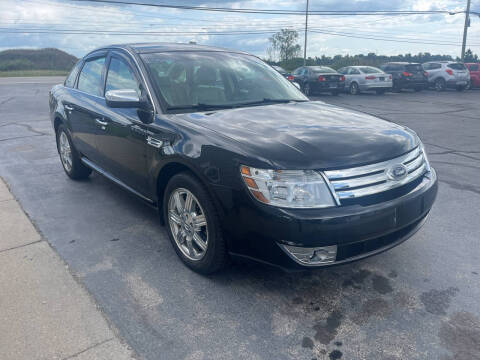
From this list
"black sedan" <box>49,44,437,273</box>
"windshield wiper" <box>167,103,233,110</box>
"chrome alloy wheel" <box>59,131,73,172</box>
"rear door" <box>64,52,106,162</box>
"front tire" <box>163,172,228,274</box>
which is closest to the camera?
"black sedan" <box>49,44,437,273</box>

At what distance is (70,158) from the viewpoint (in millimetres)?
5711

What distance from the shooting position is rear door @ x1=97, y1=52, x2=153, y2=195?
146 inches

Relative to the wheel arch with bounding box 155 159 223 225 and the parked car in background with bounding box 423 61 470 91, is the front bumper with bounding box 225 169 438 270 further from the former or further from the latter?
the parked car in background with bounding box 423 61 470 91

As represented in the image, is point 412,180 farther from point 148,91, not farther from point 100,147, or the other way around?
point 100,147

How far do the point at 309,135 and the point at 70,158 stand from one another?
3872 millimetres

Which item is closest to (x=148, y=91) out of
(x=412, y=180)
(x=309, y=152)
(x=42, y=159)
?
(x=309, y=152)

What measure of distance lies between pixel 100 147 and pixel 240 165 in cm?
235

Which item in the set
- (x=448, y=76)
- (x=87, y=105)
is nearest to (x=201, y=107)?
(x=87, y=105)

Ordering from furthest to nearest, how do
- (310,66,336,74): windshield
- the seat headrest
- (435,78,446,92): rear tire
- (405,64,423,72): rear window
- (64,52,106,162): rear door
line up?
(435,78,446,92): rear tire < (405,64,423,72): rear window < (310,66,336,74): windshield < (64,52,106,162): rear door < the seat headrest

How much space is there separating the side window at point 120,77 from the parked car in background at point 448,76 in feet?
75.2

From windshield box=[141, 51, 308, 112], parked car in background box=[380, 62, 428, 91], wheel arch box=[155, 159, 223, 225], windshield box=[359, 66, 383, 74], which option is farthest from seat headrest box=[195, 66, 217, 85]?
parked car in background box=[380, 62, 428, 91]

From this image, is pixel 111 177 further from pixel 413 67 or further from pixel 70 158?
pixel 413 67

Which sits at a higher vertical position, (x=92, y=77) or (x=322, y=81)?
(x=92, y=77)

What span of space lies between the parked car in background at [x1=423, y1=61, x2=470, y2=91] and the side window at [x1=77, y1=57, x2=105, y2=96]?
2253 centimetres
